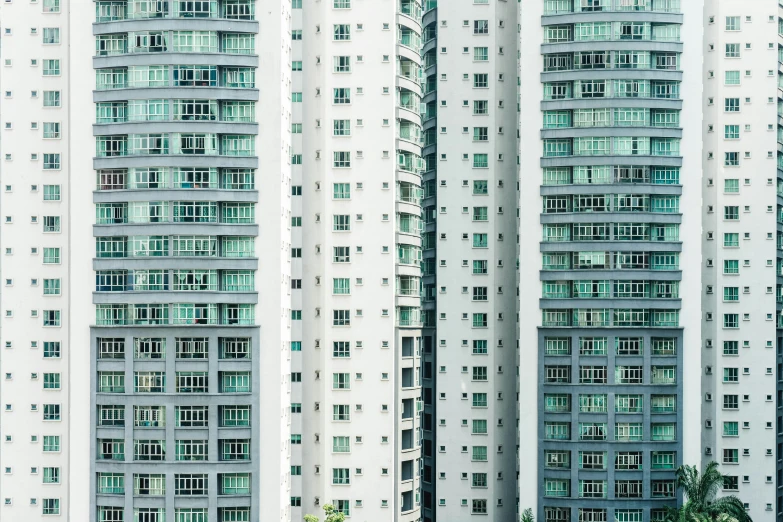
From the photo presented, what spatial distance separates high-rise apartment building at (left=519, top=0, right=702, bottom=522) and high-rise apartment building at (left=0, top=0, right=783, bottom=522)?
0.23 meters

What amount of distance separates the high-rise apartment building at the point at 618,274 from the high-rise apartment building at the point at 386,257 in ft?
0.76

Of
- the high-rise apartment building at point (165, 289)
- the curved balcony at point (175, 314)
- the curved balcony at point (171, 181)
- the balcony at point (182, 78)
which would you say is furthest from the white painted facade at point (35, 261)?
the balcony at point (182, 78)

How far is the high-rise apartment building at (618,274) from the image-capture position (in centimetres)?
8894

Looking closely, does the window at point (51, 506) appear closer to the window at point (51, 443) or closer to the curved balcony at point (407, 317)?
the window at point (51, 443)

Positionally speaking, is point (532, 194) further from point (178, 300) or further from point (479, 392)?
point (178, 300)

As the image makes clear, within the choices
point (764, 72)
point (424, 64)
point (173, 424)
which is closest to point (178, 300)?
point (173, 424)

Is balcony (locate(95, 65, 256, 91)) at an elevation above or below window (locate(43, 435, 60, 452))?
above

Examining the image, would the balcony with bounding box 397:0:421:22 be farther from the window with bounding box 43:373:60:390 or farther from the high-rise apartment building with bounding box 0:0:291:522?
the window with bounding box 43:373:60:390

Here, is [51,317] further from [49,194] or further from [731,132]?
[731,132]

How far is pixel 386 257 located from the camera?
85750 millimetres

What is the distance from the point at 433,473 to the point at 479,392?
26.9 ft

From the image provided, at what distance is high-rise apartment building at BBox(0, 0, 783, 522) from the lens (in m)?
79.6

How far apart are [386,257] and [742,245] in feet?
107

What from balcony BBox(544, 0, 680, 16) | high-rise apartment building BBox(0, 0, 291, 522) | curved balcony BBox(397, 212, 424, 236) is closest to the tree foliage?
curved balcony BBox(397, 212, 424, 236)
